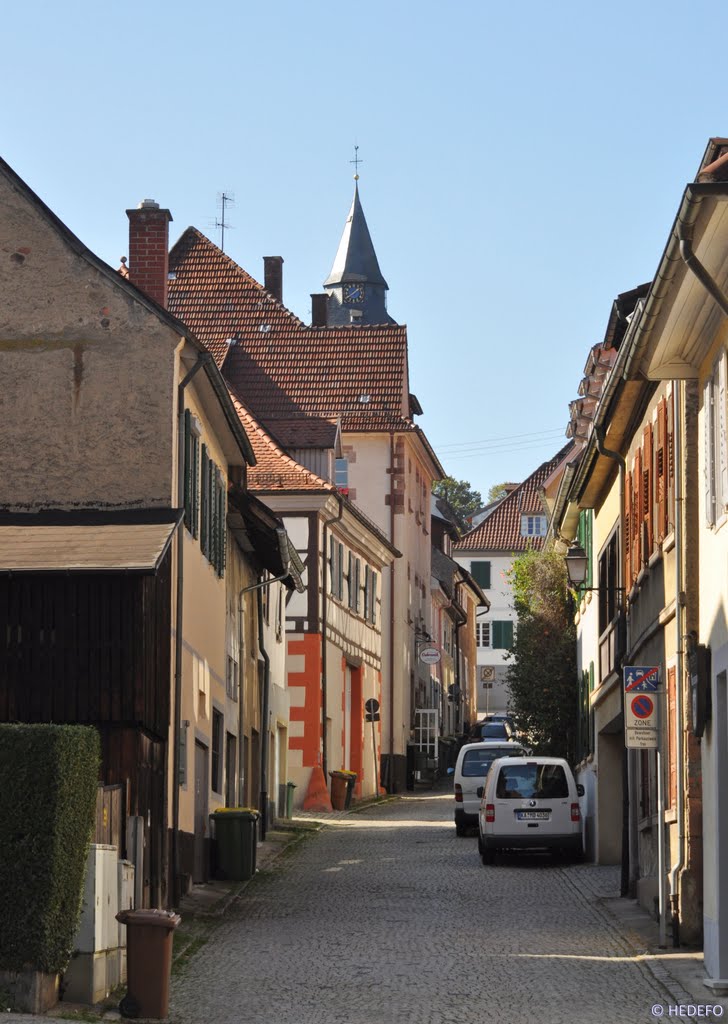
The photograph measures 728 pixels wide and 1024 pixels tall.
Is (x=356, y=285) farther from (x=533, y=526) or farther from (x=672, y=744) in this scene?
(x=672, y=744)

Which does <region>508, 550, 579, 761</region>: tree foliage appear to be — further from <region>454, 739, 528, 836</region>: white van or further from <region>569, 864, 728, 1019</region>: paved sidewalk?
Result: <region>569, 864, 728, 1019</region>: paved sidewalk

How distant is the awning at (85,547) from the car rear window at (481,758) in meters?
16.5

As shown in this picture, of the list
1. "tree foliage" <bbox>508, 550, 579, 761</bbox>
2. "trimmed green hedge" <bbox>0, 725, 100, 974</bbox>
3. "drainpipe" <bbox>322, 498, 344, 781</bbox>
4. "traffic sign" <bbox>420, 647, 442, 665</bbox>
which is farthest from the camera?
"traffic sign" <bbox>420, 647, 442, 665</bbox>

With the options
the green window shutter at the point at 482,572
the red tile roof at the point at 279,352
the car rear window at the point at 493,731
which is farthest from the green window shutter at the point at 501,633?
the red tile roof at the point at 279,352

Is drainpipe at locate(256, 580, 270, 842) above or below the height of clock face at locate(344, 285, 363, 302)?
below

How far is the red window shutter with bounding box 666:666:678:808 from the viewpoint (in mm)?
18500

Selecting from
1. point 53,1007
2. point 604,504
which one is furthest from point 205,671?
point 53,1007

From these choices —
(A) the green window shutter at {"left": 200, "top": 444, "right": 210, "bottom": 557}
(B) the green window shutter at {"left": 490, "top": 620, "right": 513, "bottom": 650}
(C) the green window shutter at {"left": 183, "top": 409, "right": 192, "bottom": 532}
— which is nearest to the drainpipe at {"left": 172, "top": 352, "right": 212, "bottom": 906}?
(C) the green window shutter at {"left": 183, "top": 409, "right": 192, "bottom": 532}

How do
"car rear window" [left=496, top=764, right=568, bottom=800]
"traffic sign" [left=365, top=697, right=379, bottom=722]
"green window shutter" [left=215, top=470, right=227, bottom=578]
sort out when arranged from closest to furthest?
"green window shutter" [left=215, top=470, right=227, bottom=578] < "car rear window" [left=496, top=764, right=568, bottom=800] < "traffic sign" [left=365, top=697, right=379, bottom=722]

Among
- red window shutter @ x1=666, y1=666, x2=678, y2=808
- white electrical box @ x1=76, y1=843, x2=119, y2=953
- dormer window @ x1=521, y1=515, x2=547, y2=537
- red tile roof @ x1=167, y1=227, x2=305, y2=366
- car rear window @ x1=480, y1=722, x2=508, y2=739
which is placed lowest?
white electrical box @ x1=76, y1=843, x2=119, y2=953

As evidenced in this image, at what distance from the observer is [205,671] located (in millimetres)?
23953

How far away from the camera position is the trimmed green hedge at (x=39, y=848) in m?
12.9

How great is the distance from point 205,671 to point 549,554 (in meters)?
15.1

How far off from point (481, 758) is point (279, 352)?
2010cm
